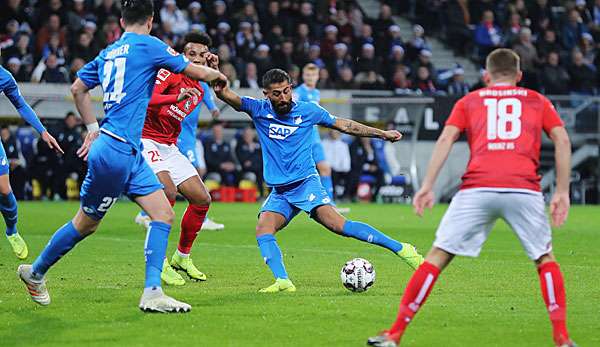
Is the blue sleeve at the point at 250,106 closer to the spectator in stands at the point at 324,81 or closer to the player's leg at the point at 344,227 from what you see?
the player's leg at the point at 344,227

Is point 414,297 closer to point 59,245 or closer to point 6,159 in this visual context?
point 59,245

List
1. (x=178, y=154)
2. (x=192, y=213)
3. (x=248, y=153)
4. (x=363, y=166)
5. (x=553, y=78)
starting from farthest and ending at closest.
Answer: (x=553, y=78) → (x=363, y=166) → (x=248, y=153) → (x=178, y=154) → (x=192, y=213)

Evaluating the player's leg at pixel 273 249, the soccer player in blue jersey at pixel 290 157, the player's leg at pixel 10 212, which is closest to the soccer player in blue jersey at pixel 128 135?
the player's leg at pixel 273 249

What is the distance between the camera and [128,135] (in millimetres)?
8391

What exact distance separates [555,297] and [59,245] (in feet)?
12.7

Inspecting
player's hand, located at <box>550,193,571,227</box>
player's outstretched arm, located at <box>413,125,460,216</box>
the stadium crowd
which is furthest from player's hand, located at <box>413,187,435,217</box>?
the stadium crowd

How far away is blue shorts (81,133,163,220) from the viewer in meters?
8.31

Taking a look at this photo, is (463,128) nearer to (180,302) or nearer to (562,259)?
(180,302)

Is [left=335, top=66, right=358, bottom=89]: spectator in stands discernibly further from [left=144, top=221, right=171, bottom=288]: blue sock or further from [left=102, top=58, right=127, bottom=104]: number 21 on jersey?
[left=102, top=58, right=127, bottom=104]: number 21 on jersey

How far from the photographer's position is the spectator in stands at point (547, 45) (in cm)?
3131

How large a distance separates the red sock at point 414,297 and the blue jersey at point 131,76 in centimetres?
250

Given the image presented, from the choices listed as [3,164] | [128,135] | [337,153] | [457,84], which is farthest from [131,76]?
[457,84]

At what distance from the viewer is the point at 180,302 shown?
8641 millimetres

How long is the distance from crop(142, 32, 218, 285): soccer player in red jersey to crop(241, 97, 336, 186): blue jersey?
2.15 feet
